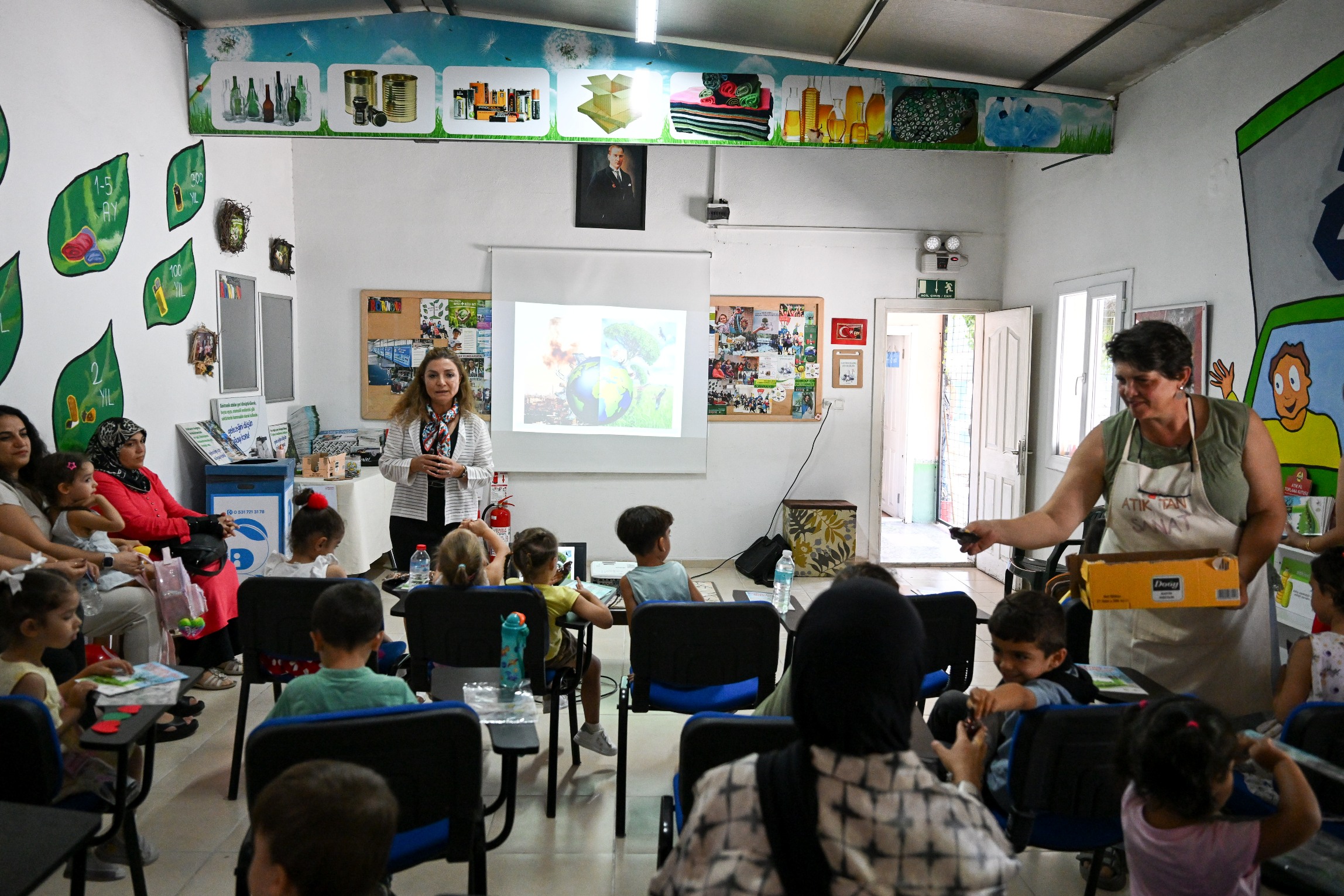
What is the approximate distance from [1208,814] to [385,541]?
18.2 feet

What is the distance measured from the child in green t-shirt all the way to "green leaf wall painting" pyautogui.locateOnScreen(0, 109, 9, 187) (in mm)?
2779

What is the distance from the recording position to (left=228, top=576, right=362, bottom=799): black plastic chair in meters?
2.79

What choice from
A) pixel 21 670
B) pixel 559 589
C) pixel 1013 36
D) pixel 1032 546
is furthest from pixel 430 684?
pixel 1013 36

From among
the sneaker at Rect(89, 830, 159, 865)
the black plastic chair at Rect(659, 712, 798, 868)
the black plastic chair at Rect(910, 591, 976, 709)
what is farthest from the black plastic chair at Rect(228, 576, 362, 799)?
the black plastic chair at Rect(910, 591, 976, 709)

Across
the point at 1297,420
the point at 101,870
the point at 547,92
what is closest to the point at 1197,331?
the point at 1297,420

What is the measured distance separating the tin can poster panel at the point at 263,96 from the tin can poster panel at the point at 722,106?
1947 mm

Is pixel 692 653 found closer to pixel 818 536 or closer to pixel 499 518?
pixel 499 518

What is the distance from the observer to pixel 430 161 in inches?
261

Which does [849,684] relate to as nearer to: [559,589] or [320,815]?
[320,815]

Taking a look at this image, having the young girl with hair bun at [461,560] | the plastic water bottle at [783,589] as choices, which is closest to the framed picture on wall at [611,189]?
the plastic water bottle at [783,589]

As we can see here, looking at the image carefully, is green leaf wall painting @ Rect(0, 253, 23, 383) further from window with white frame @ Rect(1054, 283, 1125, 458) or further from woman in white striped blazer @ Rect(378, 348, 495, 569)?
window with white frame @ Rect(1054, 283, 1125, 458)

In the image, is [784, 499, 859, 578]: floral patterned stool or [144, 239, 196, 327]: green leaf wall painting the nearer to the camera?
→ [144, 239, 196, 327]: green leaf wall painting

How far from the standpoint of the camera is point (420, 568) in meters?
3.51

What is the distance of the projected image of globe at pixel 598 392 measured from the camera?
22.3ft
